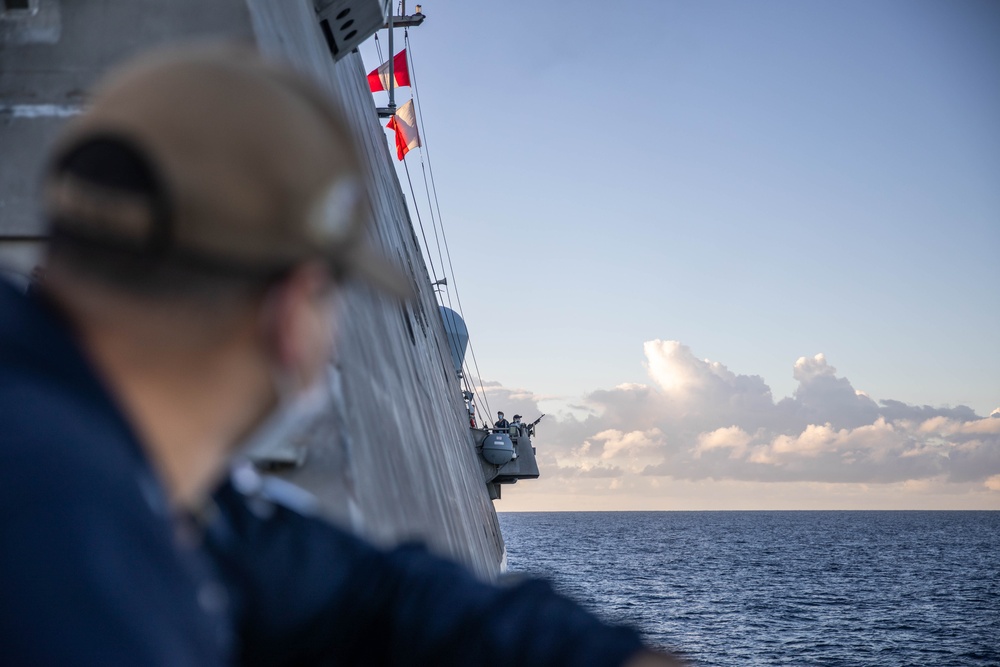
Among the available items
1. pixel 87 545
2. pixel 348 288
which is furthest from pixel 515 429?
pixel 87 545

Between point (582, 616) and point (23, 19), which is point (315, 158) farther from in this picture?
point (23, 19)

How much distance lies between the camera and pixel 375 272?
0.95 metres

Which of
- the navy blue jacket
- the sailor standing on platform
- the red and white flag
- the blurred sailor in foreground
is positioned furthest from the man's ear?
the sailor standing on platform

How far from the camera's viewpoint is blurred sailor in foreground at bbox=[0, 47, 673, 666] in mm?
617

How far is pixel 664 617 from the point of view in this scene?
37906mm

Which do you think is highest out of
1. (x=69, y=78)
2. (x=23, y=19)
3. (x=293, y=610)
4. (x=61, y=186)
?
(x=23, y=19)

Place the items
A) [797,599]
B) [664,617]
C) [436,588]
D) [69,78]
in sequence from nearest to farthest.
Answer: [436,588] → [69,78] → [664,617] → [797,599]

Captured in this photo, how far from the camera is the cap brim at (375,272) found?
905mm

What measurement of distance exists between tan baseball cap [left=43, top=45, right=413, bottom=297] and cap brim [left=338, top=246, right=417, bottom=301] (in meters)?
0.04

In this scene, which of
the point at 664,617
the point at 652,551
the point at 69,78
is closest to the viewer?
the point at 69,78

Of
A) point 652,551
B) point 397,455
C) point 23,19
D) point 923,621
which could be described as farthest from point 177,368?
point 652,551

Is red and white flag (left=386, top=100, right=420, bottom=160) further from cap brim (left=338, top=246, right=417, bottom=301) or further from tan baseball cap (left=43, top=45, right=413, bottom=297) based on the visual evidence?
tan baseball cap (left=43, top=45, right=413, bottom=297)

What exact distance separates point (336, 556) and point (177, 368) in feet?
1.79

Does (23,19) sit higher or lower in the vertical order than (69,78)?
higher
